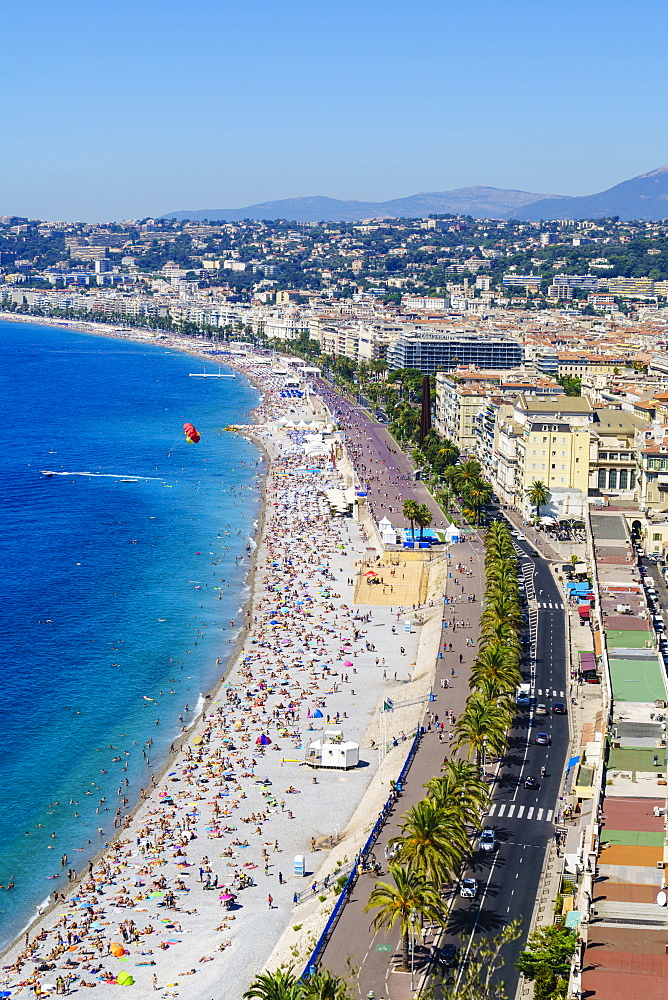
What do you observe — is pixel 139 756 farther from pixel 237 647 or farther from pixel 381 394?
pixel 381 394

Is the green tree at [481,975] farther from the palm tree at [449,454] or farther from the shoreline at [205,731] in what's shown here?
the palm tree at [449,454]

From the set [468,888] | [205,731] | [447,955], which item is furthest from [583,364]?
[447,955]

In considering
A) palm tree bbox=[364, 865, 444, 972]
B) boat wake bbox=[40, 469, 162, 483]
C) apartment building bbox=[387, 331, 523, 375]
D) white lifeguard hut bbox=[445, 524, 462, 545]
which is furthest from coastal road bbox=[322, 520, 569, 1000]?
apartment building bbox=[387, 331, 523, 375]

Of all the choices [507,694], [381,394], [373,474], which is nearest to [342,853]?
[507,694]

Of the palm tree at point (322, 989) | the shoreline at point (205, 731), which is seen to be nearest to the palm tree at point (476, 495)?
the shoreline at point (205, 731)

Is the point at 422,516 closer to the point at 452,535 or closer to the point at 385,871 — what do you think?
the point at 452,535

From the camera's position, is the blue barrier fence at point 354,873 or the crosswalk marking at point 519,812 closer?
the blue barrier fence at point 354,873
